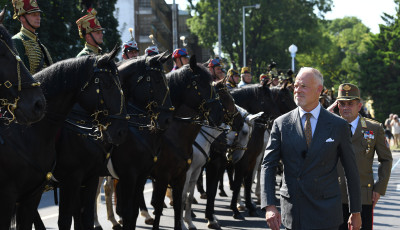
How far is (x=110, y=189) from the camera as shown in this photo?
11.8 meters

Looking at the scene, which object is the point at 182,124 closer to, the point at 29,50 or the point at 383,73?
the point at 29,50

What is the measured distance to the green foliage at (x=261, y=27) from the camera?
5744 cm

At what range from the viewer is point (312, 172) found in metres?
5.62

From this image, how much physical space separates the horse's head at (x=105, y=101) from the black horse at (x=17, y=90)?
1766 millimetres

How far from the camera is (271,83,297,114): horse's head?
1681cm

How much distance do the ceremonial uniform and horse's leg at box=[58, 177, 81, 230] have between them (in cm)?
312

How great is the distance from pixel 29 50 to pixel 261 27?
51725mm

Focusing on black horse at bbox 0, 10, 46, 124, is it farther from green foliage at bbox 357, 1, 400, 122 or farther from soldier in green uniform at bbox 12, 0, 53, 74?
green foliage at bbox 357, 1, 400, 122

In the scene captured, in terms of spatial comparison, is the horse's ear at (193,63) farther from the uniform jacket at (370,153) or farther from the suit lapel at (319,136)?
the suit lapel at (319,136)

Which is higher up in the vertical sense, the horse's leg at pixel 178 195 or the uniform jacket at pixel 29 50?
the uniform jacket at pixel 29 50

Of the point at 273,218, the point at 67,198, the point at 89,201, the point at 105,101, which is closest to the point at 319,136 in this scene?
the point at 273,218

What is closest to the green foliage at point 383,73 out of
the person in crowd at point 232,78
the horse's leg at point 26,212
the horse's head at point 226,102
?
the person in crowd at point 232,78

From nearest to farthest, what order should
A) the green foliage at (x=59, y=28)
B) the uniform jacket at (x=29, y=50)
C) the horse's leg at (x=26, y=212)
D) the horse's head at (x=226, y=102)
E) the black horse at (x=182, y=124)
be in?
the horse's leg at (x=26, y=212) → the uniform jacket at (x=29, y=50) → the black horse at (x=182, y=124) → the horse's head at (x=226, y=102) → the green foliage at (x=59, y=28)

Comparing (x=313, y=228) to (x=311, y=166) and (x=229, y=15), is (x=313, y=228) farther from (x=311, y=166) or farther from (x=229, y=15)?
(x=229, y=15)
